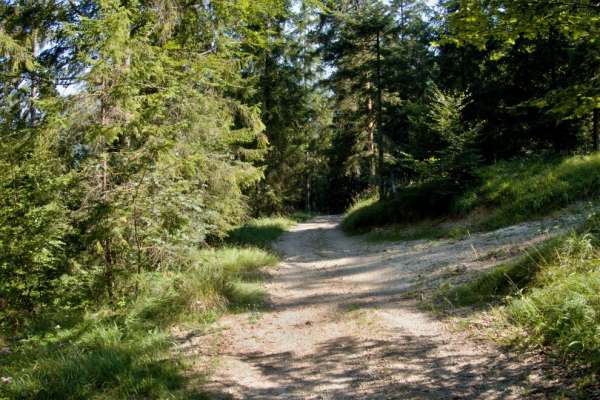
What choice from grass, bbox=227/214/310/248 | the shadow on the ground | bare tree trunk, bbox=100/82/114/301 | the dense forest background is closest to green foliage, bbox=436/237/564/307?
the shadow on the ground

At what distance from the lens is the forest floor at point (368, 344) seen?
396cm

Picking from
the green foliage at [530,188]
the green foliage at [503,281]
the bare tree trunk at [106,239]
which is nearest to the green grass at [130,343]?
the bare tree trunk at [106,239]

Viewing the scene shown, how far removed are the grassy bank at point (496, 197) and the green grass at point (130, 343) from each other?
22.3ft

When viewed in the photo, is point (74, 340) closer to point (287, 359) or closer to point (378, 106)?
point (287, 359)

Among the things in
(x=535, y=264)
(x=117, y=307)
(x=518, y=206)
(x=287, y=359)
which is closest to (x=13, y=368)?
(x=117, y=307)

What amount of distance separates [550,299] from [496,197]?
797 centimetres

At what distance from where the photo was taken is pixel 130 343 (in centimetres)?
504

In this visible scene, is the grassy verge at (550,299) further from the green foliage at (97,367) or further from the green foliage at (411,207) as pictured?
the green foliage at (411,207)

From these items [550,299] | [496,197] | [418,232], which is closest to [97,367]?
[550,299]

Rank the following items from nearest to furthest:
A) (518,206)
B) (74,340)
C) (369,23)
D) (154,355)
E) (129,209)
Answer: (154,355)
(74,340)
(129,209)
(518,206)
(369,23)

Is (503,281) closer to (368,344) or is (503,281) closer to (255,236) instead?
(368,344)

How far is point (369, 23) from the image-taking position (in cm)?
1744

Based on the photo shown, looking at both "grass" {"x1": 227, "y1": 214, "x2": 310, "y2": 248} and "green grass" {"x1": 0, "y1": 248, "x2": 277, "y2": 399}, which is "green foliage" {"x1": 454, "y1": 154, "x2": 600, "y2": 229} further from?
"green grass" {"x1": 0, "y1": 248, "x2": 277, "y2": 399}

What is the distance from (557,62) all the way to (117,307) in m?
15.6
